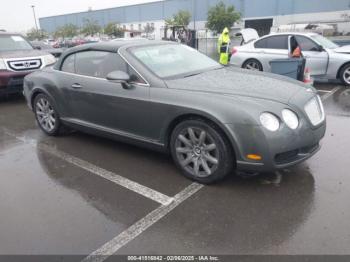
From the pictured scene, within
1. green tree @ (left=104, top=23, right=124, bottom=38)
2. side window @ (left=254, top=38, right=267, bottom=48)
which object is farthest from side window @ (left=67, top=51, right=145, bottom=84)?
green tree @ (left=104, top=23, right=124, bottom=38)

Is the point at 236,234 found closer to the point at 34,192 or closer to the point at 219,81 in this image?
the point at 219,81

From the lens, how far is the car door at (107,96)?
3932 millimetres

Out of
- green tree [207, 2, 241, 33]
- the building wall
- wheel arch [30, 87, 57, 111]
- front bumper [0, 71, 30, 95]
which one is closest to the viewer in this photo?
wheel arch [30, 87, 57, 111]

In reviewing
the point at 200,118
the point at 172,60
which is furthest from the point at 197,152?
the point at 172,60

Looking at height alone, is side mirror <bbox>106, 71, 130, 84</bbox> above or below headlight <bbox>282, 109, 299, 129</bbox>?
above

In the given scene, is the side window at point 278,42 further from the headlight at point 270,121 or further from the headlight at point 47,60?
the headlight at point 270,121

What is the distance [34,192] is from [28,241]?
93 cm

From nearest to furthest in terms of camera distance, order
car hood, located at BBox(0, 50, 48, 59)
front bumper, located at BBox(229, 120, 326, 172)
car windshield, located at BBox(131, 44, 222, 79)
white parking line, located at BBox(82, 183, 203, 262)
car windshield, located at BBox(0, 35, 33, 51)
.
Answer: white parking line, located at BBox(82, 183, 203, 262), front bumper, located at BBox(229, 120, 326, 172), car windshield, located at BBox(131, 44, 222, 79), car hood, located at BBox(0, 50, 48, 59), car windshield, located at BBox(0, 35, 33, 51)

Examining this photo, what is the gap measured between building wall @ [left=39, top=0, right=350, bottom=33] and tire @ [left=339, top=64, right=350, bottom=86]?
127 ft

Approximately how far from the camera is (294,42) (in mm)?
9039

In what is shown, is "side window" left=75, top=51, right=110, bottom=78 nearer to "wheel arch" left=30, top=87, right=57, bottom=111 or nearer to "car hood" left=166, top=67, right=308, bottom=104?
"wheel arch" left=30, top=87, right=57, bottom=111

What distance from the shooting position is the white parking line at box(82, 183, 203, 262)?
2.57 m

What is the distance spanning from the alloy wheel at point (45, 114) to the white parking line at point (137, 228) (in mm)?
2880

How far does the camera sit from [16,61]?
321 inches
